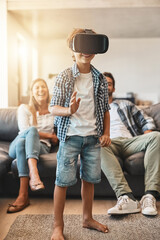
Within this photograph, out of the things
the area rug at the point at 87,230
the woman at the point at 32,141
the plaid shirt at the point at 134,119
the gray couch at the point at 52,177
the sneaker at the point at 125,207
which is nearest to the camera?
the area rug at the point at 87,230

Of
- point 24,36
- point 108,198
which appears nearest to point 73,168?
point 108,198

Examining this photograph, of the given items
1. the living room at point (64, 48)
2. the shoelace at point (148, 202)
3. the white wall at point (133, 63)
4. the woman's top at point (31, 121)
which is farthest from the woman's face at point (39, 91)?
the white wall at point (133, 63)

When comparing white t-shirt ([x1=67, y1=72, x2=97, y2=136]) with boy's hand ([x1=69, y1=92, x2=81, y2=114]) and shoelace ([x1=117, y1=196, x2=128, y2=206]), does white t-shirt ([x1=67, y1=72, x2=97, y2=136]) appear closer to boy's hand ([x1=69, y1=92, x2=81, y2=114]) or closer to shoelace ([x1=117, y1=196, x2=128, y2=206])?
boy's hand ([x1=69, y1=92, x2=81, y2=114])

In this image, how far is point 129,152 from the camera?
2191 millimetres

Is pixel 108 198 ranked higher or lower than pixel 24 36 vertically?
lower

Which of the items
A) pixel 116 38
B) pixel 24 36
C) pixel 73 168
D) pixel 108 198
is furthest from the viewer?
pixel 116 38

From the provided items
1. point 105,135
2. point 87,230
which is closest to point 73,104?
point 105,135

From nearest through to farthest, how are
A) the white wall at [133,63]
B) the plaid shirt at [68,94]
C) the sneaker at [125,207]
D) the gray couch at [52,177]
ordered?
the plaid shirt at [68,94]
the sneaker at [125,207]
the gray couch at [52,177]
the white wall at [133,63]

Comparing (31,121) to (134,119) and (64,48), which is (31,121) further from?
(64,48)

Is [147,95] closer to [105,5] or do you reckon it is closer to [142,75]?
[142,75]

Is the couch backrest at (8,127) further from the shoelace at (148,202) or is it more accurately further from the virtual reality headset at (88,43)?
the virtual reality headset at (88,43)

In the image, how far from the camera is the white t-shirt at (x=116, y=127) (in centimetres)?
242

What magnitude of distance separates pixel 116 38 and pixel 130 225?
671 cm

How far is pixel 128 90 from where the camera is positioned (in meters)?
7.78
